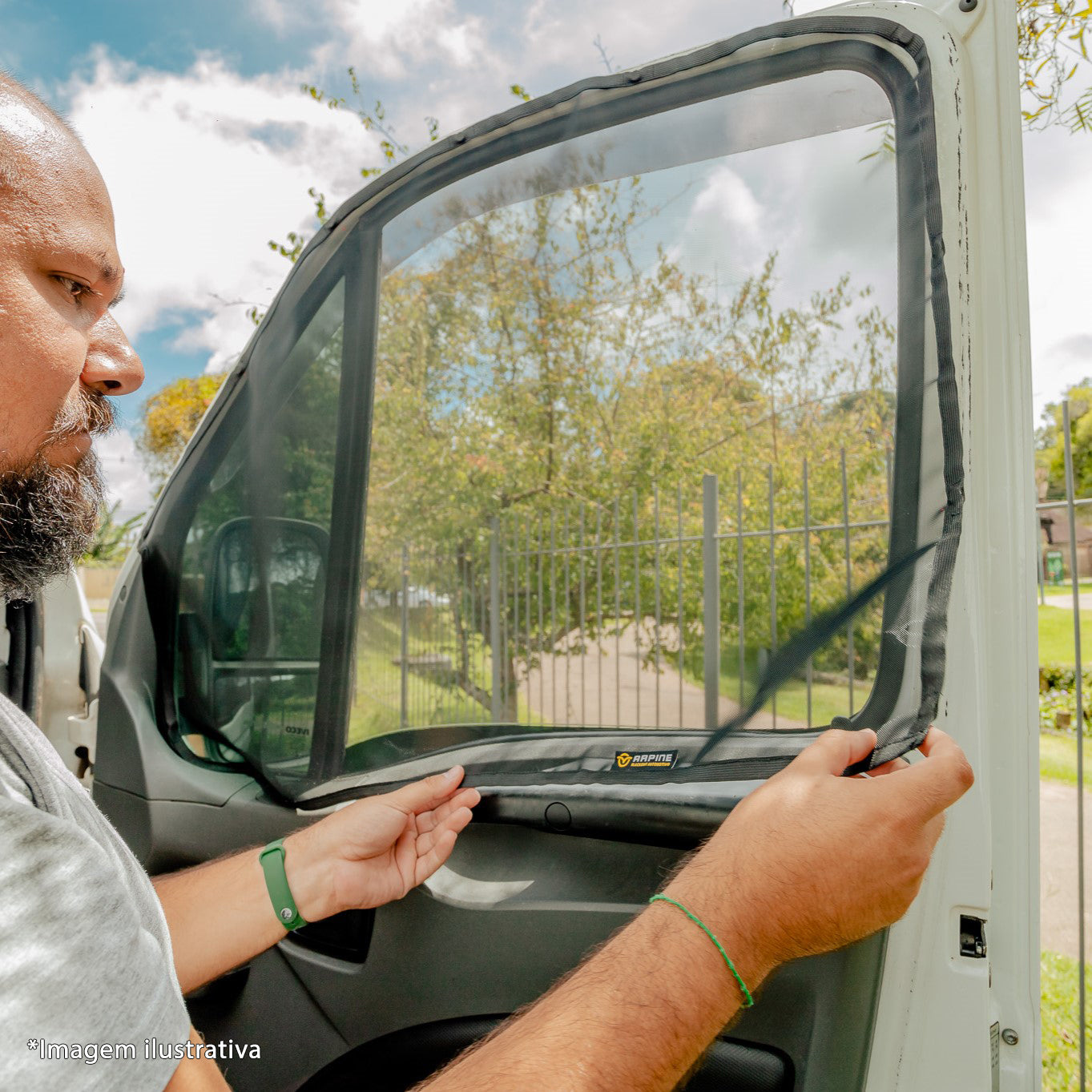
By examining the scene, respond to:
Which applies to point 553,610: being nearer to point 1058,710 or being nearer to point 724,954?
point 1058,710

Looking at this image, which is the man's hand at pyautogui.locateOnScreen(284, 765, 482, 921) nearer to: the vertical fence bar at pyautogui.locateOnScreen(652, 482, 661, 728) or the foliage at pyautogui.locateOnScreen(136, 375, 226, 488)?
the vertical fence bar at pyautogui.locateOnScreen(652, 482, 661, 728)

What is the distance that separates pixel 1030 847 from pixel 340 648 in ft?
3.84

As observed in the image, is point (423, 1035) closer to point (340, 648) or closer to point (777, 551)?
point (340, 648)

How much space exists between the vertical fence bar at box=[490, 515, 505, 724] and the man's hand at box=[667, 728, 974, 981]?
0.90m

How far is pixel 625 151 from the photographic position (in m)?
1.32

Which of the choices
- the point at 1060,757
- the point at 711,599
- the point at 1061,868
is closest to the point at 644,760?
the point at 711,599

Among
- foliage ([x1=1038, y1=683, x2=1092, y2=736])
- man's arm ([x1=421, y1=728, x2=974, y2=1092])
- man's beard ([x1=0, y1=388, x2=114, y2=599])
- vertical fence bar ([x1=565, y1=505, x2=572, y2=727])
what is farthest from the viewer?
foliage ([x1=1038, y1=683, x2=1092, y2=736])

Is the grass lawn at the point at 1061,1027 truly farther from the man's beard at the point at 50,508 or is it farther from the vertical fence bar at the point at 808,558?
the man's beard at the point at 50,508

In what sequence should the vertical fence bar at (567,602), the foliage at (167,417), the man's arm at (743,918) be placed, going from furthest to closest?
the foliage at (167,417) → the vertical fence bar at (567,602) → the man's arm at (743,918)

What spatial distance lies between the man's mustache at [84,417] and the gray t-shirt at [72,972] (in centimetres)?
40

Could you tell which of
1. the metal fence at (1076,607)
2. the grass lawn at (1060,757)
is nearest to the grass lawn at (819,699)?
the metal fence at (1076,607)

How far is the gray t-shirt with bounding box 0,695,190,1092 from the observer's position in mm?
655

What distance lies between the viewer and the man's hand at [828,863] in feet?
2.87

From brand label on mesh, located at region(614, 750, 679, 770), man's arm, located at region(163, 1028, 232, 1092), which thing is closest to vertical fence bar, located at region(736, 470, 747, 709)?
brand label on mesh, located at region(614, 750, 679, 770)
